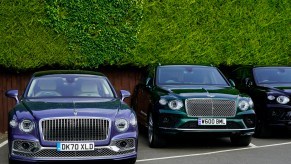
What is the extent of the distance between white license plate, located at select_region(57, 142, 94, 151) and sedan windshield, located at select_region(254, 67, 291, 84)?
21.3ft

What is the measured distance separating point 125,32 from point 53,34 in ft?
6.41

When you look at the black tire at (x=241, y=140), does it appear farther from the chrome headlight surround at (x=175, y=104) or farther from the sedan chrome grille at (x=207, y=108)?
the chrome headlight surround at (x=175, y=104)

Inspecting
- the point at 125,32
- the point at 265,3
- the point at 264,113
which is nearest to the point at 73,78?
the point at 264,113

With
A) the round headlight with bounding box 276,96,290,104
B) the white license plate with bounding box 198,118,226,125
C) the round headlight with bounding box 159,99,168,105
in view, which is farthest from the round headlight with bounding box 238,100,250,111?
the round headlight with bounding box 276,96,290,104

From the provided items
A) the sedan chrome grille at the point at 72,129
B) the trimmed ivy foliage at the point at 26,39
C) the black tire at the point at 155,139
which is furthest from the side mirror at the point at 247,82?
the sedan chrome grille at the point at 72,129

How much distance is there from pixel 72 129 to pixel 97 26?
289 inches

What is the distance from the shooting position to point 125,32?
1545 cm

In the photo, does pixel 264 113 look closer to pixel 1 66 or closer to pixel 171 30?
pixel 171 30

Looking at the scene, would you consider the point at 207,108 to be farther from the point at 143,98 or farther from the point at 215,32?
the point at 215,32

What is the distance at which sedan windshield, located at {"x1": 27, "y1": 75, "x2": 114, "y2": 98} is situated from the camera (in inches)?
380

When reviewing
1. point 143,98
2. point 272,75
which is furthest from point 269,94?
point 143,98

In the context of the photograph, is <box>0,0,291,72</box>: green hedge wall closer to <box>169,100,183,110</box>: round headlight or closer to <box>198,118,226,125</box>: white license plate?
<box>169,100,183,110</box>: round headlight

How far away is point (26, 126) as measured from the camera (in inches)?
324

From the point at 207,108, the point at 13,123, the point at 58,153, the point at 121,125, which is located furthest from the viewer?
Result: the point at 207,108
